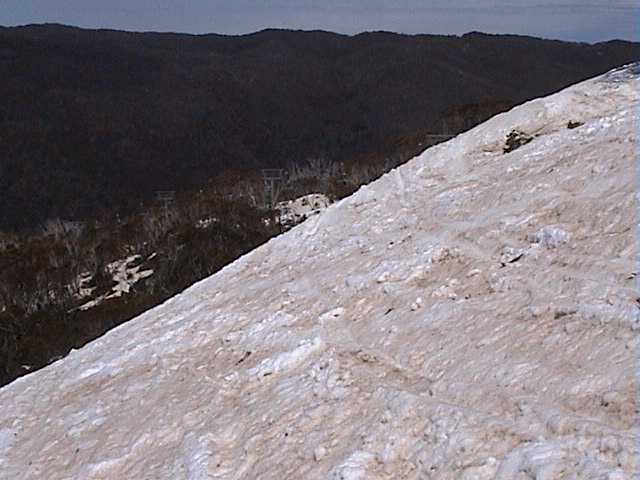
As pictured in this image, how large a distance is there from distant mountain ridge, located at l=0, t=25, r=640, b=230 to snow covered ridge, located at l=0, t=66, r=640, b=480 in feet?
314

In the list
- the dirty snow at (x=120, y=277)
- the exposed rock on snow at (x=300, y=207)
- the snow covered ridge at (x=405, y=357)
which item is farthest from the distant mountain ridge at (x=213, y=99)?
the snow covered ridge at (x=405, y=357)

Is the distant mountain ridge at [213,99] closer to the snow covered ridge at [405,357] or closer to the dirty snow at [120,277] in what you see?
the dirty snow at [120,277]

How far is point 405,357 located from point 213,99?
15662 cm

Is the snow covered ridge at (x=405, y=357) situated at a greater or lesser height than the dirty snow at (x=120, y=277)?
greater

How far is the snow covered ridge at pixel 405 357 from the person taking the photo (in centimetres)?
Result: 424

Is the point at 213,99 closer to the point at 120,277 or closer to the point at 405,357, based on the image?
the point at 120,277

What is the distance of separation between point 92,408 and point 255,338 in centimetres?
158

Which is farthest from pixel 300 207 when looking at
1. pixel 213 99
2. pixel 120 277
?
pixel 213 99

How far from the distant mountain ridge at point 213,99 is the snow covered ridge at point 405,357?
95.7 m

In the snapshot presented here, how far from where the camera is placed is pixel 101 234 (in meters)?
58.0

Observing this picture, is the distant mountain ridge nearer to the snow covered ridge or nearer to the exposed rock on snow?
the exposed rock on snow

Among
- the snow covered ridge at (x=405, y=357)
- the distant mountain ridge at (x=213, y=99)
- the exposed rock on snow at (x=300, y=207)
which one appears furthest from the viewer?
the distant mountain ridge at (x=213, y=99)

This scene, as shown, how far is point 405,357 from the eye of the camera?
18.1 feet

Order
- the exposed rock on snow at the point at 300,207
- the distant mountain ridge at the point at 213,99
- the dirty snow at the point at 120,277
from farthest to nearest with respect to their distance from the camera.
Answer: the distant mountain ridge at the point at 213,99, the exposed rock on snow at the point at 300,207, the dirty snow at the point at 120,277
